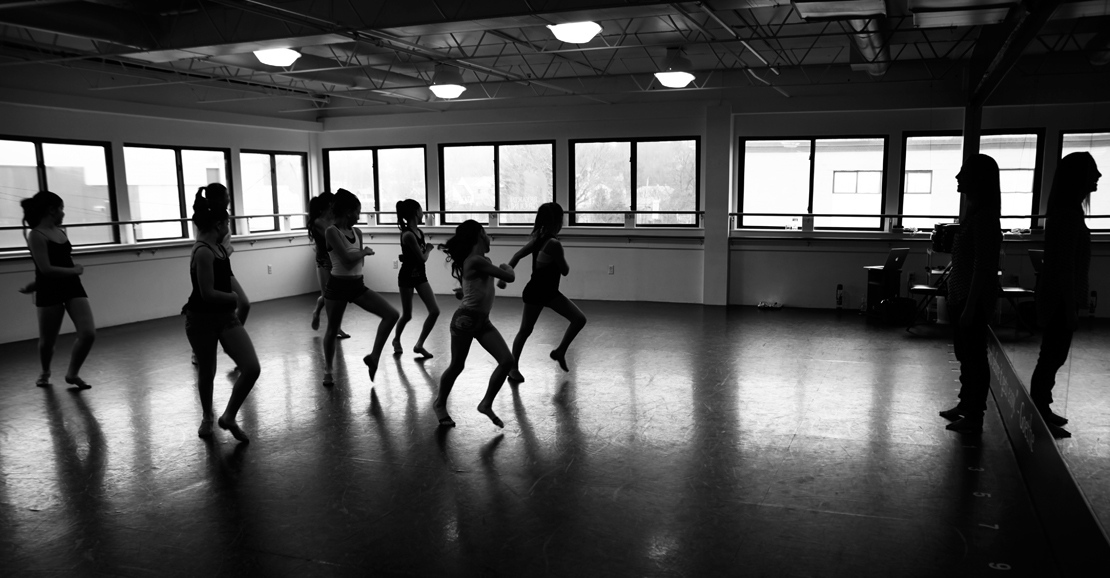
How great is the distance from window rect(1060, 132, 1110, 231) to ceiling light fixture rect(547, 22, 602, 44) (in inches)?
165

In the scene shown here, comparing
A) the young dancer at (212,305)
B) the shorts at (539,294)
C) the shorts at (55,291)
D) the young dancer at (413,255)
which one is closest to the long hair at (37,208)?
the shorts at (55,291)

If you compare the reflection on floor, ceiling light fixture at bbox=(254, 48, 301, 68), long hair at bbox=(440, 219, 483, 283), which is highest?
ceiling light fixture at bbox=(254, 48, 301, 68)

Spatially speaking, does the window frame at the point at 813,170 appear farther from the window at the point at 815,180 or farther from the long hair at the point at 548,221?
the long hair at the point at 548,221

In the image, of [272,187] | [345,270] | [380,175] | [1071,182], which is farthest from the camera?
[380,175]

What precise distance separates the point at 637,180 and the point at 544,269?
5975 mm

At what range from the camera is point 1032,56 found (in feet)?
22.7

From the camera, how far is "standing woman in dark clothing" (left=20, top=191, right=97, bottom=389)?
5.90 m

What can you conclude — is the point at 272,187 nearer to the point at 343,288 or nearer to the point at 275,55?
the point at 275,55

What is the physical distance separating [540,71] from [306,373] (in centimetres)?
625

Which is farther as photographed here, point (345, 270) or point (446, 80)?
point (446, 80)

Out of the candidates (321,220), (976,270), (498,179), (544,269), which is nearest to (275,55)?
(321,220)

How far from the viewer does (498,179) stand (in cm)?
1245

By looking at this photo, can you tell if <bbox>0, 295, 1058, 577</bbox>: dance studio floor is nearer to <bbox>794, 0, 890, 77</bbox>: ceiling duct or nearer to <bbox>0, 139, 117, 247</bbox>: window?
<bbox>0, 139, 117, 247</bbox>: window

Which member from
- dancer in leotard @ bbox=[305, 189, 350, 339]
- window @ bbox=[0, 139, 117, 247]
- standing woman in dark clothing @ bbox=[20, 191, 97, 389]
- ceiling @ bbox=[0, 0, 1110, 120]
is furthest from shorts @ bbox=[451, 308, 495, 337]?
window @ bbox=[0, 139, 117, 247]
